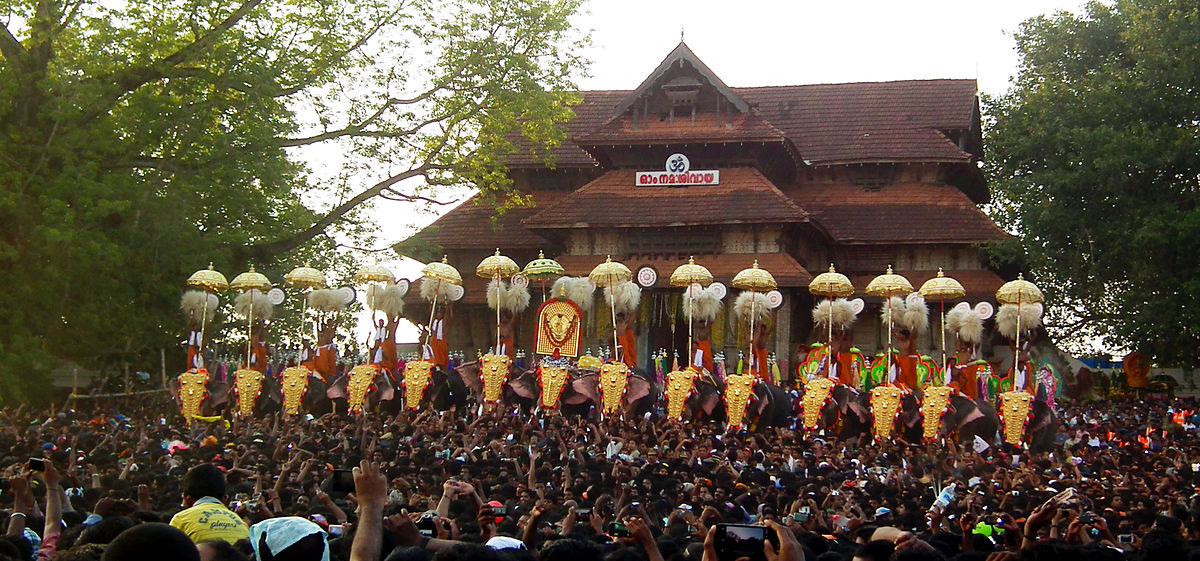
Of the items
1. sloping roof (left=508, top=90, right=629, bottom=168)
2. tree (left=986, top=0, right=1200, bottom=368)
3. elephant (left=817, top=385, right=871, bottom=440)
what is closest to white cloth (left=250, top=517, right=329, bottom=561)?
elephant (left=817, top=385, right=871, bottom=440)

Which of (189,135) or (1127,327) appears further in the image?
(1127,327)

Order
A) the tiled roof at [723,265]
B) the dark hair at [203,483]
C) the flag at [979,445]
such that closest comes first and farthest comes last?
the dark hair at [203,483], the flag at [979,445], the tiled roof at [723,265]

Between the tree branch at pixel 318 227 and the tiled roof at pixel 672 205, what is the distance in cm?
324

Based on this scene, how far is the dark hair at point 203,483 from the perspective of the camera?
7.11 m

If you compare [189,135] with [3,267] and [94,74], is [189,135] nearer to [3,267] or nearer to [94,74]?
[94,74]

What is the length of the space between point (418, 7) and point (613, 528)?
24.1 meters

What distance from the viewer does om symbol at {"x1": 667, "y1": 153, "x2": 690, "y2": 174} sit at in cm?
3266

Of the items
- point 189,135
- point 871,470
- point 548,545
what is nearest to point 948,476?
point 871,470

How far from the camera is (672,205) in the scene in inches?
1249

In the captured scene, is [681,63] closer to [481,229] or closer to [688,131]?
[688,131]

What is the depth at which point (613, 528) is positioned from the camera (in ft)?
25.3

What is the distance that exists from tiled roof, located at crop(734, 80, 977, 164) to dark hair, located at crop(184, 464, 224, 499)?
93.9 ft

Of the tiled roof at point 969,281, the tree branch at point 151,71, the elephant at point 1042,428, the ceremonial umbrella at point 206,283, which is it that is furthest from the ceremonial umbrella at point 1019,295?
the tree branch at point 151,71

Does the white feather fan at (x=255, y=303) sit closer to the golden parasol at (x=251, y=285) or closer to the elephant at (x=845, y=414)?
the golden parasol at (x=251, y=285)
